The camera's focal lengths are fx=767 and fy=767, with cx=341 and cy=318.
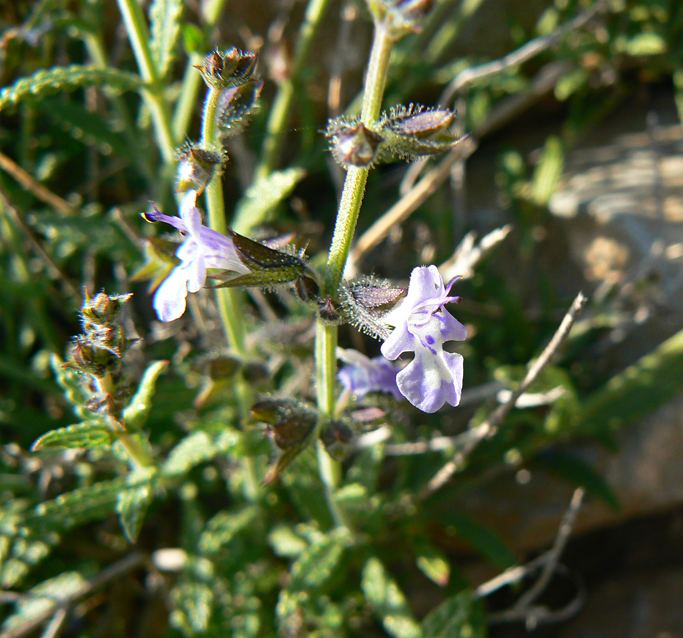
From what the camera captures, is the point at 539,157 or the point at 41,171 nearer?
the point at 41,171

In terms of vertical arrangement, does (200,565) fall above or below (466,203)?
below

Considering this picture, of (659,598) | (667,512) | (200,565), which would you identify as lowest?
(659,598)

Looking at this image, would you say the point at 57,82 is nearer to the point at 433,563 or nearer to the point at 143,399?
the point at 143,399

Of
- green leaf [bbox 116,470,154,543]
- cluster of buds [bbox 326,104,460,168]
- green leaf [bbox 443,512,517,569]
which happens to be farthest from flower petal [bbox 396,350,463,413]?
green leaf [bbox 443,512,517,569]

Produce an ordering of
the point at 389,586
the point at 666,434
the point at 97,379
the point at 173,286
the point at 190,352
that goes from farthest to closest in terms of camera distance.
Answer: the point at 666,434
the point at 190,352
the point at 389,586
the point at 97,379
the point at 173,286

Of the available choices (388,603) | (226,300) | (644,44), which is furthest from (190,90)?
(644,44)

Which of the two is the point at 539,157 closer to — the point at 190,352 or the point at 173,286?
the point at 190,352

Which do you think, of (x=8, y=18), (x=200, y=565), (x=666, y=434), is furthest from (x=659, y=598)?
(x=8, y=18)
